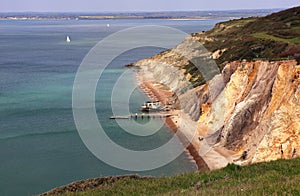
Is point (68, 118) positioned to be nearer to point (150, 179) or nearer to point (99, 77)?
point (99, 77)

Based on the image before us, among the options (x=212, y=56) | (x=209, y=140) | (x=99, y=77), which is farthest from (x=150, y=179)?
(x=99, y=77)

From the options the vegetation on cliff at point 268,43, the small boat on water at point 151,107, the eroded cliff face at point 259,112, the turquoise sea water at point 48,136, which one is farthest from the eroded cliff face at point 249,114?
the small boat on water at point 151,107

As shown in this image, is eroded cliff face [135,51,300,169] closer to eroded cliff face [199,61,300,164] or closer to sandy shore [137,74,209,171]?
eroded cliff face [199,61,300,164]

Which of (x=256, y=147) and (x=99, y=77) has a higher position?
(x=256, y=147)

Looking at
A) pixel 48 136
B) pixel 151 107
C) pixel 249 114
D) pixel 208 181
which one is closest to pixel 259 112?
pixel 249 114

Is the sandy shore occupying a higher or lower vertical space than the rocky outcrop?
lower

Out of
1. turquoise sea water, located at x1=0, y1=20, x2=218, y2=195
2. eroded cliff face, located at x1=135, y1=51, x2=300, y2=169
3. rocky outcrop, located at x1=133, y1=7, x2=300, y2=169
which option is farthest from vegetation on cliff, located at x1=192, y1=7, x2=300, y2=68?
turquoise sea water, located at x1=0, y1=20, x2=218, y2=195

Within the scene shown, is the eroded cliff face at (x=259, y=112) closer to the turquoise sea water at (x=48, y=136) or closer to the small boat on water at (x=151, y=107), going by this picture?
the turquoise sea water at (x=48, y=136)
